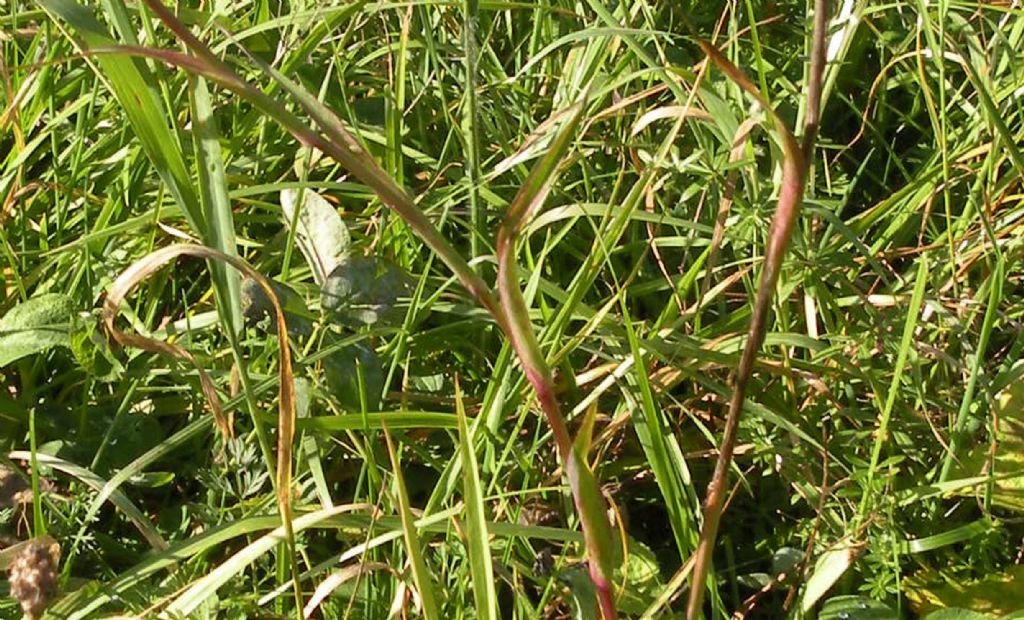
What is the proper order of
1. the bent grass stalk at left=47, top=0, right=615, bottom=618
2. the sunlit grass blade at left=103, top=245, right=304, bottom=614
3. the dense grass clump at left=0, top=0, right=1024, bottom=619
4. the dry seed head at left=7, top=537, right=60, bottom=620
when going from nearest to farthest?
the bent grass stalk at left=47, top=0, right=615, bottom=618, the sunlit grass blade at left=103, top=245, right=304, bottom=614, the dry seed head at left=7, top=537, right=60, bottom=620, the dense grass clump at left=0, top=0, right=1024, bottom=619

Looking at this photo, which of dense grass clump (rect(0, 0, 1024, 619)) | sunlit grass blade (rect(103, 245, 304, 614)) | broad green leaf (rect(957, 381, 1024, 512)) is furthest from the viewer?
broad green leaf (rect(957, 381, 1024, 512))

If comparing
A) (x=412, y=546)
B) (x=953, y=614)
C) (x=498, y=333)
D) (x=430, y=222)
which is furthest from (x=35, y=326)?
(x=953, y=614)

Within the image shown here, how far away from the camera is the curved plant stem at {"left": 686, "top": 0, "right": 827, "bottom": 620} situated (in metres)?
0.78

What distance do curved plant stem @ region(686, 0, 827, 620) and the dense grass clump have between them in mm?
17

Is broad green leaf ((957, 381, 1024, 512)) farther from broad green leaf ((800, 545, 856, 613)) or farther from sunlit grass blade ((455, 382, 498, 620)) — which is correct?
sunlit grass blade ((455, 382, 498, 620))

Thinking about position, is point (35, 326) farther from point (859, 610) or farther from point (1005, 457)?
point (1005, 457)

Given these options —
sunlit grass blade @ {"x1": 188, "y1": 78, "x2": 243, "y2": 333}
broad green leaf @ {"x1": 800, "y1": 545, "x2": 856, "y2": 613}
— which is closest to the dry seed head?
sunlit grass blade @ {"x1": 188, "y1": 78, "x2": 243, "y2": 333}

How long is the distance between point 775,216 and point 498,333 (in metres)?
0.67

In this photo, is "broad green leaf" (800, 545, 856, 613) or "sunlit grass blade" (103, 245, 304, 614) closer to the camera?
"sunlit grass blade" (103, 245, 304, 614)

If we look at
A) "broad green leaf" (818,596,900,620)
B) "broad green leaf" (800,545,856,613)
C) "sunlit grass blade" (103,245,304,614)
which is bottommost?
"broad green leaf" (818,596,900,620)

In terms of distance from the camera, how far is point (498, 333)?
1521mm

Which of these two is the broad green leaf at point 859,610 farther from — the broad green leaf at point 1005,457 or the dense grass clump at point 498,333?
the broad green leaf at point 1005,457

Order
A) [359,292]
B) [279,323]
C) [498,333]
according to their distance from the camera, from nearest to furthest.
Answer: [279,323], [359,292], [498,333]

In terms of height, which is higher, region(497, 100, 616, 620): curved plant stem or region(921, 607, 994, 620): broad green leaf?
region(497, 100, 616, 620): curved plant stem
